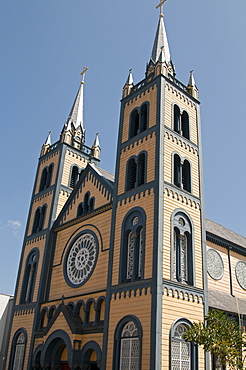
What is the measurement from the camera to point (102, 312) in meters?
23.2

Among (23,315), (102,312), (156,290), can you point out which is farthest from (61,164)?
(156,290)

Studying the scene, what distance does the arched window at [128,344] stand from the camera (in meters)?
19.1

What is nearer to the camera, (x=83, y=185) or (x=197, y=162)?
(x=197, y=162)

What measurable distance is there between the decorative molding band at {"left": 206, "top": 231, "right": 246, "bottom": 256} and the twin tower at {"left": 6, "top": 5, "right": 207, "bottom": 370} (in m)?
4.06

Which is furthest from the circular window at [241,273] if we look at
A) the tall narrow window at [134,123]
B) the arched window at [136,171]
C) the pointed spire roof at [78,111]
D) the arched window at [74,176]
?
the pointed spire roof at [78,111]

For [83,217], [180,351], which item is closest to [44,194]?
[83,217]

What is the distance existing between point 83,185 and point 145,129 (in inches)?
282

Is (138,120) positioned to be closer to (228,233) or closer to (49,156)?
(49,156)

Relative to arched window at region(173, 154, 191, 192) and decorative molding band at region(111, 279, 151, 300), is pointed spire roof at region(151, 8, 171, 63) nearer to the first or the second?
arched window at region(173, 154, 191, 192)

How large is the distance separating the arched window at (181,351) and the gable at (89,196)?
31.6ft

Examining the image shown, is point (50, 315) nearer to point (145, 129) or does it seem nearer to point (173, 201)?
point (173, 201)

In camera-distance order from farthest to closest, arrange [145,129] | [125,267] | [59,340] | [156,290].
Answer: [145,129], [59,340], [125,267], [156,290]

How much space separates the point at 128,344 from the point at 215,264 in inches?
409

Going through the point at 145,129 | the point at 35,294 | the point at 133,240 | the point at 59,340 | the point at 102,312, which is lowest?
the point at 59,340
